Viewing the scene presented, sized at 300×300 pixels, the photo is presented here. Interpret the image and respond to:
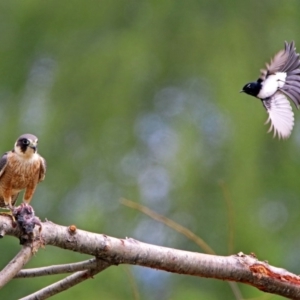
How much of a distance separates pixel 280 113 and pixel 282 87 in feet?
0.36

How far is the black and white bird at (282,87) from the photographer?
11.3ft

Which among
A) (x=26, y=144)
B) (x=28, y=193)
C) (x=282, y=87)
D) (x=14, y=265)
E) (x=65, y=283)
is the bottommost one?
(x=14, y=265)

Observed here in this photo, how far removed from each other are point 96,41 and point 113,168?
5.70 ft

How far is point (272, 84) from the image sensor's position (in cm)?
354

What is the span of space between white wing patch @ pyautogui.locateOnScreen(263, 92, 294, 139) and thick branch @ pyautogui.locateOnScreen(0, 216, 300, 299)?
551 mm

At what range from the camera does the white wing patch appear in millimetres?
3422

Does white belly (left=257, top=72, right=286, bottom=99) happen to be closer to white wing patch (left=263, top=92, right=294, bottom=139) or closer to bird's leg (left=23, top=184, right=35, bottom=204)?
white wing patch (left=263, top=92, right=294, bottom=139)

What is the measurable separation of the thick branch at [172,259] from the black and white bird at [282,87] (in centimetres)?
58

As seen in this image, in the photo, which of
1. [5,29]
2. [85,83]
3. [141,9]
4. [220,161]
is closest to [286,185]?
[220,161]

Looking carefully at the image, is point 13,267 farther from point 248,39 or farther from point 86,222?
point 248,39

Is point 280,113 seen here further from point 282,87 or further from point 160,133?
point 160,133

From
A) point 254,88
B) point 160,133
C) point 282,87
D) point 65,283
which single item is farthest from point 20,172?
point 160,133

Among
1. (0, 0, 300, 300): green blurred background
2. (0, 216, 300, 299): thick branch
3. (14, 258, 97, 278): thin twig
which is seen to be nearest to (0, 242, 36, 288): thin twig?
(0, 216, 300, 299): thick branch

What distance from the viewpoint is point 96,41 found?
30.6 feet
